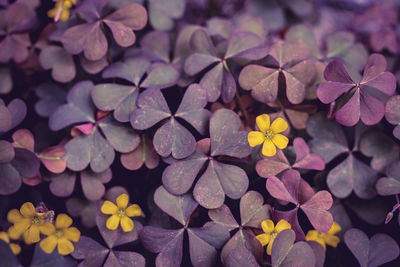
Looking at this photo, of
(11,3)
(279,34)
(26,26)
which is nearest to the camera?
(26,26)

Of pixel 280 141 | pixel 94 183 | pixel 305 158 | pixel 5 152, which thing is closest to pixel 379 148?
pixel 305 158

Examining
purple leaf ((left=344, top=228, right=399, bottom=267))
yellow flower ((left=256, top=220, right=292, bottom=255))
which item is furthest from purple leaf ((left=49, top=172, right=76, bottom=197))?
purple leaf ((left=344, top=228, right=399, bottom=267))

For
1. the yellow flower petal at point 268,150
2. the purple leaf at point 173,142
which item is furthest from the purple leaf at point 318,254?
the purple leaf at point 173,142

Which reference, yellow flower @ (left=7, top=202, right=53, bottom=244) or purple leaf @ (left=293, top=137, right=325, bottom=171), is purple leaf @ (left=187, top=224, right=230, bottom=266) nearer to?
purple leaf @ (left=293, top=137, right=325, bottom=171)

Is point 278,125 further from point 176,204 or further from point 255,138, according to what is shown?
point 176,204

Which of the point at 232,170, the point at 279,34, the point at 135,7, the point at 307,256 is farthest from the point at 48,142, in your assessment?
the point at 279,34

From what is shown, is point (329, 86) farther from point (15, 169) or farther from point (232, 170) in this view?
point (15, 169)
